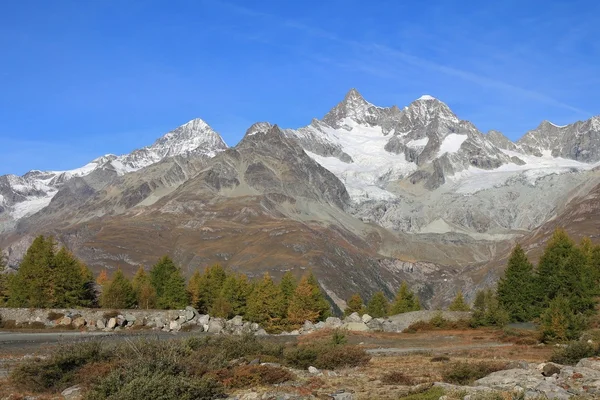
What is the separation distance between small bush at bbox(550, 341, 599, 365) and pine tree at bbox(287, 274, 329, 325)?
212ft

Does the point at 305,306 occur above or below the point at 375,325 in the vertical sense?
above

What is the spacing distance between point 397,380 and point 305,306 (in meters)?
73.6

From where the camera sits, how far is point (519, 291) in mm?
85438

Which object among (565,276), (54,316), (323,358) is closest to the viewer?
(323,358)

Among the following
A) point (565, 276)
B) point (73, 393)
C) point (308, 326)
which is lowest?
point (308, 326)

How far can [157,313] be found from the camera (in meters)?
82.4

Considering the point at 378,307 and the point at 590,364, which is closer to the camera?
the point at 590,364

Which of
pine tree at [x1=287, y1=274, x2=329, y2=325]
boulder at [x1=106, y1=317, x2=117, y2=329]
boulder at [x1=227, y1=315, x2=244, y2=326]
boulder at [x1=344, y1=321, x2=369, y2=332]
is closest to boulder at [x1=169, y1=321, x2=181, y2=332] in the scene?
boulder at [x1=106, y1=317, x2=117, y2=329]

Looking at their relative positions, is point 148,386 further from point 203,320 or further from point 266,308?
point 266,308

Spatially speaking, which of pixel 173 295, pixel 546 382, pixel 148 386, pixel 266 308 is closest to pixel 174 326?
pixel 266 308

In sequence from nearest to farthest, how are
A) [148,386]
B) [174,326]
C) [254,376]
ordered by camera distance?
[148,386]
[254,376]
[174,326]

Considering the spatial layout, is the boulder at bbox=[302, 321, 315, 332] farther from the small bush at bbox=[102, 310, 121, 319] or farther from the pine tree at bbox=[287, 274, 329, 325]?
the small bush at bbox=[102, 310, 121, 319]

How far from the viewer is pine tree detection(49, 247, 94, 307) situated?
86625 millimetres

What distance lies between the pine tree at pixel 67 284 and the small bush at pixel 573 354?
7052 cm
